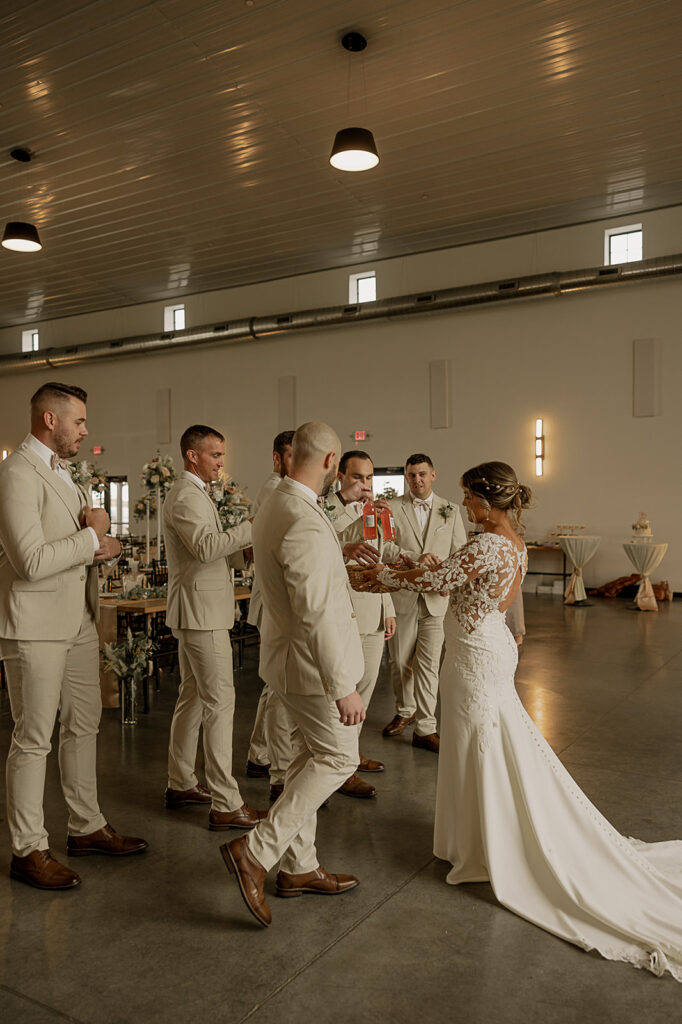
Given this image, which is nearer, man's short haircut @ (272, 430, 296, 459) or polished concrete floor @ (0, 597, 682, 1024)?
polished concrete floor @ (0, 597, 682, 1024)

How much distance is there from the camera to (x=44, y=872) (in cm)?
303

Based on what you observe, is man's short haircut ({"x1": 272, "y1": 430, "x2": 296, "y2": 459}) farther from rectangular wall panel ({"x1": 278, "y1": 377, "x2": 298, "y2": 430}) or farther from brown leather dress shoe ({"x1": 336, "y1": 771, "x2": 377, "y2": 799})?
rectangular wall panel ({"x1": 278, "y1": 377, "x2": 298, "y2": 430})

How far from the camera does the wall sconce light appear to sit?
1382cm

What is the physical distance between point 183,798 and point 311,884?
1.19 metres

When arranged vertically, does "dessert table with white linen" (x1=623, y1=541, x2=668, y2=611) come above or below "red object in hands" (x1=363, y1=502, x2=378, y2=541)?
below

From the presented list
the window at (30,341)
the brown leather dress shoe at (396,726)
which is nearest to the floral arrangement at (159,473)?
the brown leather dress shoe at (396,726)

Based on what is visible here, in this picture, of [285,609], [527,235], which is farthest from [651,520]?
[285,609]

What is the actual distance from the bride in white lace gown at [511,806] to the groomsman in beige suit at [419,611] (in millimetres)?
1651

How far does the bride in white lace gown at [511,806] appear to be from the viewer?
8.88 feet

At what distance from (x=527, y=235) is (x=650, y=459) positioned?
4.57 meters

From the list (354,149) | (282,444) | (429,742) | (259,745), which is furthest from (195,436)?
(354,149)

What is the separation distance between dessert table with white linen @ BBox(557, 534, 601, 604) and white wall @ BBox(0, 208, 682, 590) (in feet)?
3.18

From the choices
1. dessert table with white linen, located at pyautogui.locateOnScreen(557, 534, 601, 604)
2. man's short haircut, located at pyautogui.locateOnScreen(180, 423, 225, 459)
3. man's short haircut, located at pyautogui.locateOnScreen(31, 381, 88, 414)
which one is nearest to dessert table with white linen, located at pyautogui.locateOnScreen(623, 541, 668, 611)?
dessert table with white linen, located at pyautogui.locateOnScreen(557, 534, 601, 604)

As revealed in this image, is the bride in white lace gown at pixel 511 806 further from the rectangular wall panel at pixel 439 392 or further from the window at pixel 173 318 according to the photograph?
the window at pixel 173 318
